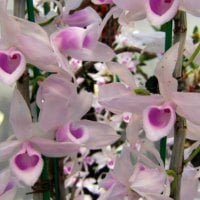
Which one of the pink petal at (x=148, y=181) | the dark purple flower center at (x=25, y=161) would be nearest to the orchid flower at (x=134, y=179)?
the pink petal at (x=148, y=181)

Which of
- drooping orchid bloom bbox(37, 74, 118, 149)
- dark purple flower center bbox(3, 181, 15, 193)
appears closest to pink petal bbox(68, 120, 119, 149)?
drooping orchid bloom bbox(37, 74, 118, 149)

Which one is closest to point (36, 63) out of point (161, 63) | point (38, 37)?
point (38, 37)

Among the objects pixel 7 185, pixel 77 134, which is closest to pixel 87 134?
pixel 77 134

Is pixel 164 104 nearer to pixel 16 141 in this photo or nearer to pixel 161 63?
pixel 161 63

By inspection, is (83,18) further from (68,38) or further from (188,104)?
(188,104)

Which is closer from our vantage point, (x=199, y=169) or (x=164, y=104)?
(x=164, y=104)

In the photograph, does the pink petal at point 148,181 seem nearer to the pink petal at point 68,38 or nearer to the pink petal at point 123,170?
the pink petal at point 123,170
